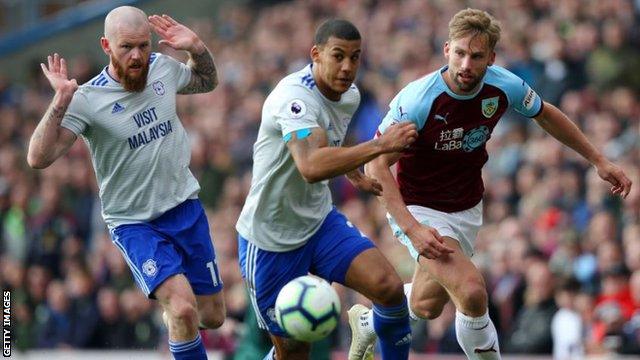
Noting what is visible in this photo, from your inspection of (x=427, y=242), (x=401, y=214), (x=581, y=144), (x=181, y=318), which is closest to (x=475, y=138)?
(x=581, y=144)

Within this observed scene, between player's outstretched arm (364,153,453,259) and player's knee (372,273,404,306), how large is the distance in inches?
16.8

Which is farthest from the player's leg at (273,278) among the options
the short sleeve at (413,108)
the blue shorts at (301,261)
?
the short sleeve at (413,108)

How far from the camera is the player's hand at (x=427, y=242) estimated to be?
9.93 metres

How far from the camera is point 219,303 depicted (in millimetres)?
11328

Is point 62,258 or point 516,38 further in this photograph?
point 62,258

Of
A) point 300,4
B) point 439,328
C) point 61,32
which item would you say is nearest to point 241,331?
point 439,328

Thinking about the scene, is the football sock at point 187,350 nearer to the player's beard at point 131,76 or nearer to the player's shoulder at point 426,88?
the player's beard at point 131,76

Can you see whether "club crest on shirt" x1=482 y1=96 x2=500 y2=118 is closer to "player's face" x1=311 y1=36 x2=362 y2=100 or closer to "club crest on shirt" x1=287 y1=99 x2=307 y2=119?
"player's face" x1=311 y1=36 x2=362 y2=100

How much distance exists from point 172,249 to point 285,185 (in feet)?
3.29

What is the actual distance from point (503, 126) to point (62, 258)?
6.64 meters

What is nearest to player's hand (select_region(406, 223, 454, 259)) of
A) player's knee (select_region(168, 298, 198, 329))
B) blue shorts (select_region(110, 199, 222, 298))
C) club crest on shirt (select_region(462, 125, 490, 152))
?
club crest on shirt (select_region(462, 125, 490, 152))

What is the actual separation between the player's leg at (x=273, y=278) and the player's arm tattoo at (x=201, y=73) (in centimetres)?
137

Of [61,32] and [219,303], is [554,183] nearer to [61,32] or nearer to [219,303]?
[219,303]

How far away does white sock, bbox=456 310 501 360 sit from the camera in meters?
10.6
